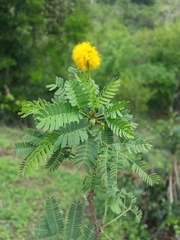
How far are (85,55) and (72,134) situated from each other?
0.36 meters

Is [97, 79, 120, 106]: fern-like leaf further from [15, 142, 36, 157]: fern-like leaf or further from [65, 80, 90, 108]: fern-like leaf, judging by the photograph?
[15, 142, 36, 157]: fern-like leaf

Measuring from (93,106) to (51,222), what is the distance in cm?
76

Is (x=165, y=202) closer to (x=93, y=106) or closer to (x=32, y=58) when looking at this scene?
(x=93, y=106)

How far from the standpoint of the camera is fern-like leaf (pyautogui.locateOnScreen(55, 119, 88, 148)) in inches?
51.4

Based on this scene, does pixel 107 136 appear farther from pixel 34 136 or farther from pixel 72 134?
pixel 34 136

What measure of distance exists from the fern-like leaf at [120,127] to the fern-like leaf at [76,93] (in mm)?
146

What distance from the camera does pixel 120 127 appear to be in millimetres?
1367

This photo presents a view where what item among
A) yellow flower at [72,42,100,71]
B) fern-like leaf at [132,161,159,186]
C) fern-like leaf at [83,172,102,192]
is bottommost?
fern-like leaf at [83,172,102,192]

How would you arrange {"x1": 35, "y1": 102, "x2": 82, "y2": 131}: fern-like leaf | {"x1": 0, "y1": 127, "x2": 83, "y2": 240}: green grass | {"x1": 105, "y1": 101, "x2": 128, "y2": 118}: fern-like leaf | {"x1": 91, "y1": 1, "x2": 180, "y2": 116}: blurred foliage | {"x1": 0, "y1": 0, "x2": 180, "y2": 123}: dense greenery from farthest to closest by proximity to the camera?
1. {"x1": 91, "y1": 1, "x2": 180, "y2": 116}: blurred foliage
2. {"x1": 0, "y1": 0, "x2": 180, "y2": 123}: dense greenery
3. {"x1": 0, "y1": 127, "x2": 83, "y2": 240}: green grass
4. {"x1": 105, "y1": 101, "x2": 128, "y2": 118}: fern-like leaf
5. {"x1": 35, "y1": 102, "x2": 82, "y2": 131}: fern-like leaf

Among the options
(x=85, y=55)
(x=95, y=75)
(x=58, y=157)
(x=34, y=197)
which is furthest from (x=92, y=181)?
(x=95, y=75)

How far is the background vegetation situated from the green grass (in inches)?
0.4

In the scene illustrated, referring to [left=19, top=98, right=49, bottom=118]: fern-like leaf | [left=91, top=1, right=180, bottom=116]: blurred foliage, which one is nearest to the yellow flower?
[left=19, top=98, right=49, bottom=118]: fern-like leaf

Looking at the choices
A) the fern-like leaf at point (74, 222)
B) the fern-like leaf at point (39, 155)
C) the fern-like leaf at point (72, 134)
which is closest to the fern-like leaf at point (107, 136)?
the fern-like leaf at point (72, 134)

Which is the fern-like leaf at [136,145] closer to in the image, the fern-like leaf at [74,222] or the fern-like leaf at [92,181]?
the fern-like leaf at [92,181]
